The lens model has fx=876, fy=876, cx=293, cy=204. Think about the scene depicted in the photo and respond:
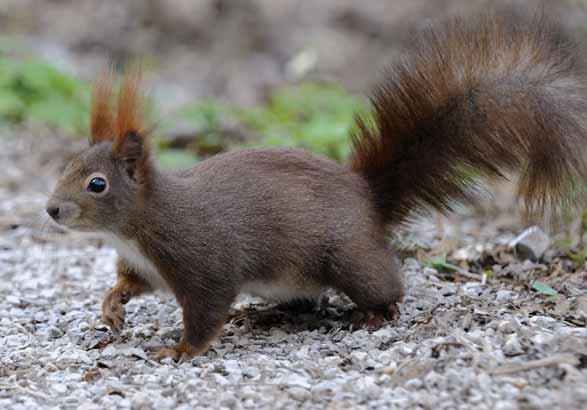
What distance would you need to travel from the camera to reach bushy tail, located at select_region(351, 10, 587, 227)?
3596mm

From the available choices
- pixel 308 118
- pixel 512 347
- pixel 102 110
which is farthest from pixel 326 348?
pixel 308 118

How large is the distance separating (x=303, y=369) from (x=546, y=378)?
0.88 meters

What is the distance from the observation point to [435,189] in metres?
3.96

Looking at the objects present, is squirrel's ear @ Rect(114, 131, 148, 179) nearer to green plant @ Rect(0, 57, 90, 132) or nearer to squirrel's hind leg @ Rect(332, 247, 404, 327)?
squirrel's hind leg @ Rect(332, 247, 404, 327)

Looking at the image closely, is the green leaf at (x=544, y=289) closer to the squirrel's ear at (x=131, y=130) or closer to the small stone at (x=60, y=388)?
the squirrel's ear at (x=131, y=130)

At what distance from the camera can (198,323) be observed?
3623 mm

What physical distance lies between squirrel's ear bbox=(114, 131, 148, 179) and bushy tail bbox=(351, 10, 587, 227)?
1.03m

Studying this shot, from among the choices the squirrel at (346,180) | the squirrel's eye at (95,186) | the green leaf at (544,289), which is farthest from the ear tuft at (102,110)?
the green leaf at (544,289)

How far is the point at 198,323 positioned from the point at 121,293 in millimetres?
545

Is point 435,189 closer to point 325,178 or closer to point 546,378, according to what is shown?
point 325,178

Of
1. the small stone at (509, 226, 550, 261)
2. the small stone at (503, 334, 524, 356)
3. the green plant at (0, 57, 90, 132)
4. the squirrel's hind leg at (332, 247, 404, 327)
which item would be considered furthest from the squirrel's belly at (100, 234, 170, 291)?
the green plant at (0, 57, 90, 132)

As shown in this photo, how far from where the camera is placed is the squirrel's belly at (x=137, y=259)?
3676mm

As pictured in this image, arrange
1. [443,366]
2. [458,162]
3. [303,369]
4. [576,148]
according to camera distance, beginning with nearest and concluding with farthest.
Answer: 1. [443,366]
2. [303,369]
3. [576,148]
4. [458,162]

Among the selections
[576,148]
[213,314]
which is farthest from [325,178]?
[576,148]
